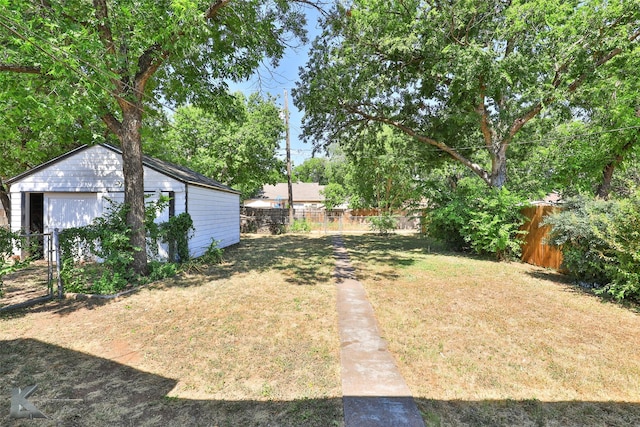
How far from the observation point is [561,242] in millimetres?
6477

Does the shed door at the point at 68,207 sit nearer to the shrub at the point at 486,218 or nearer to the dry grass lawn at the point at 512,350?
the dry grass lawn at the point at 512,350

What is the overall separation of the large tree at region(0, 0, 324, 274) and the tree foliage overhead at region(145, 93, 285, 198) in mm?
10040

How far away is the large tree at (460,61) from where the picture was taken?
8.87 meters

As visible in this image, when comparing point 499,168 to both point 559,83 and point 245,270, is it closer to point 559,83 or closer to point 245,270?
point 559,83

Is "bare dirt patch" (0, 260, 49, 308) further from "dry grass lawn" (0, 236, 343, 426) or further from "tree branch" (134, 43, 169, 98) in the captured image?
"tree branch" (134, 43, 169, 98)

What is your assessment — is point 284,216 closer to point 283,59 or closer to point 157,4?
point 283,59

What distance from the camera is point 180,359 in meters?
3.35

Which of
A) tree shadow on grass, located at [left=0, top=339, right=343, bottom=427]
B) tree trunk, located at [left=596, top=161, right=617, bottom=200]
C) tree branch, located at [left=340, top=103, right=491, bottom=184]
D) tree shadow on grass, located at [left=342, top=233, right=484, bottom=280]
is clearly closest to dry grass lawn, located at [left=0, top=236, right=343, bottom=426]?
tree shadow on grass, located at [left=0, top=339, right=343, bottom=427]

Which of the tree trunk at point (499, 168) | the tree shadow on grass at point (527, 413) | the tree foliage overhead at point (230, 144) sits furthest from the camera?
the tree foliage overhead at point (230, 144)

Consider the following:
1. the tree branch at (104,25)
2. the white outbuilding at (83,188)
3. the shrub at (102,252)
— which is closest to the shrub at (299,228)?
the white outbuilding at (83,188)

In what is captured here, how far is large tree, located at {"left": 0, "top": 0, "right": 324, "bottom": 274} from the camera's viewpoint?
15.1 feet

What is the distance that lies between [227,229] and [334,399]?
11161 millimetres

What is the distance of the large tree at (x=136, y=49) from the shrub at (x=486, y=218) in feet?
25.7

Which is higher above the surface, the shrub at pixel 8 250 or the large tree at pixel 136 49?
the large tree at pixel 136 49
